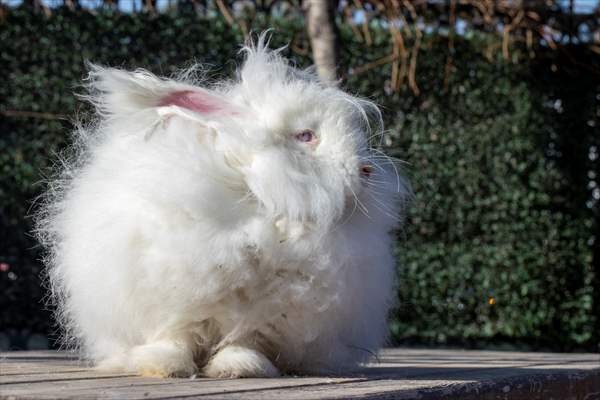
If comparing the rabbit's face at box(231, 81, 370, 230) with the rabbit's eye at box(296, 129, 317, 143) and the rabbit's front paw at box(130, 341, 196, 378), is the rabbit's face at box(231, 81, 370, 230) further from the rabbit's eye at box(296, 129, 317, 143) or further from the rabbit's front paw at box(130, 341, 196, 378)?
the rabbit's front paw at box(130, 341, 196, 378)

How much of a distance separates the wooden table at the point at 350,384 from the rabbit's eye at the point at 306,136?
709 mm

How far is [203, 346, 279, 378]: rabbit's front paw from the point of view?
2.40 m

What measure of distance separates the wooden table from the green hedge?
203 cm

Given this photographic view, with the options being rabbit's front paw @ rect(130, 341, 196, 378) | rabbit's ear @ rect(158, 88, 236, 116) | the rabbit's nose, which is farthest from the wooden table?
rabbit's ear @ rect(158, 88, 236, 116)

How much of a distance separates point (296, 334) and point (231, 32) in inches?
140

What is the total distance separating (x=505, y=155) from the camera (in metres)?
5.74

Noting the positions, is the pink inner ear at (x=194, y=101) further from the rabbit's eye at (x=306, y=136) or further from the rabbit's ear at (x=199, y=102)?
the rabbit's eye at (x=306, y=136)

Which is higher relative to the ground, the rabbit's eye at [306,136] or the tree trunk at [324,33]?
the tree trunk at [324,33]

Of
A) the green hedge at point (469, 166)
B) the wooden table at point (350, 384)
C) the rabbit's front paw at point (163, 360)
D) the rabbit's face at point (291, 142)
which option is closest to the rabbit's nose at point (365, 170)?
the rabbit's face at point (291, 142)

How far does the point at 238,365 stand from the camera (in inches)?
94.4

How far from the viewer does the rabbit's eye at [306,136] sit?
2.55 meters

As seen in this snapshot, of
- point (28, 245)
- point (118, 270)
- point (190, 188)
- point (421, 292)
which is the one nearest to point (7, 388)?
point (118, 270)

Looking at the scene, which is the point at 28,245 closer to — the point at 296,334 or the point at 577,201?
the point at 296,334

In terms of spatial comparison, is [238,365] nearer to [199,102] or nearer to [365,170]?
[365,170]
